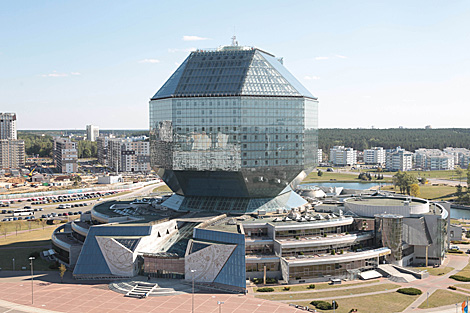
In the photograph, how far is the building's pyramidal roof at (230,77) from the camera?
10444 cm

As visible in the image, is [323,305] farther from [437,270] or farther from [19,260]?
[19,260]

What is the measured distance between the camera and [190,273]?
8212 cm

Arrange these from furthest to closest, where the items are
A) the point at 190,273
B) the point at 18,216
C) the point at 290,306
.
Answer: the point at 18,216 → the point at 190,273 → the point at 290,306

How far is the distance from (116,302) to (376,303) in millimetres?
37219

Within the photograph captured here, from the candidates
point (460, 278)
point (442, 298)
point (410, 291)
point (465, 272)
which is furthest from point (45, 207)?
point (442, 298)

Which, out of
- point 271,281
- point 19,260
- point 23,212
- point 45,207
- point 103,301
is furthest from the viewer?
point 45,207

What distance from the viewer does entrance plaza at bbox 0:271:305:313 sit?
68.8 metres

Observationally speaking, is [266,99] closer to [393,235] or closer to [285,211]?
[285,211]

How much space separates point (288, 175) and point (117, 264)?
134 feet

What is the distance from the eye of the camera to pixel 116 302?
71688 mm

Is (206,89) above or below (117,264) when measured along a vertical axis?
above


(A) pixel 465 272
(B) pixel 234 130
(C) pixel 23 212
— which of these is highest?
(B) pixel 234 130

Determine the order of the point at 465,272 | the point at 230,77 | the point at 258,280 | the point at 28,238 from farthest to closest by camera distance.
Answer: the point at 28,238 → the point at 230,77 → the point at 465,272 → the point at 258,280

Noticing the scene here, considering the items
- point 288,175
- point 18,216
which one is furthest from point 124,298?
point 18,216
